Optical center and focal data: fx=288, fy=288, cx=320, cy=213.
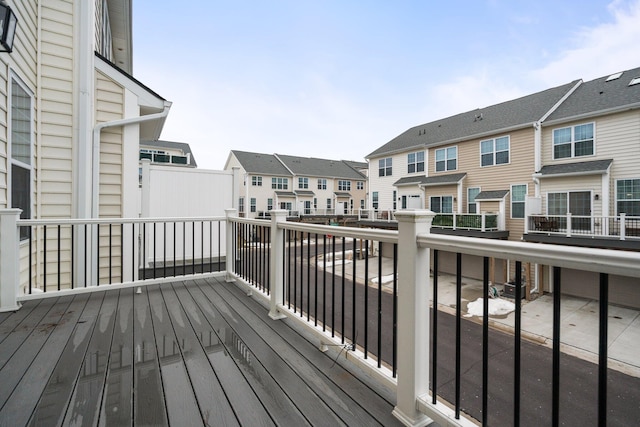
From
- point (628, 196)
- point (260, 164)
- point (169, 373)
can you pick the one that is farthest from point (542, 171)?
point (260, 164)

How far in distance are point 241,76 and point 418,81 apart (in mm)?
9257

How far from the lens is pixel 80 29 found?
4027mm

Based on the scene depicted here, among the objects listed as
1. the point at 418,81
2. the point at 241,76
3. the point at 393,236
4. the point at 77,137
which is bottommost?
the point at 393,236

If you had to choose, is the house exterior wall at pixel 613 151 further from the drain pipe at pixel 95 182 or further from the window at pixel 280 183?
the window at pixel 280 183

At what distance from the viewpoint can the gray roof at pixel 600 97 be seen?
9898 millimetres

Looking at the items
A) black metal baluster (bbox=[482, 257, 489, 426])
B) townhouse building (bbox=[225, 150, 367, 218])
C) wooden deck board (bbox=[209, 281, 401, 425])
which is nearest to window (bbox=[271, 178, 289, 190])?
townhouse building (bbox=[225, 150, 367, 218])

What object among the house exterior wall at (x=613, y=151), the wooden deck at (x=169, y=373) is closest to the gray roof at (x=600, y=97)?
the house exterior wall at (x=613, y=151)

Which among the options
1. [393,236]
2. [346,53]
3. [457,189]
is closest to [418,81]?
[346,53]

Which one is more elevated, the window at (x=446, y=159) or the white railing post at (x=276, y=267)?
the window at (x=446, y=159)

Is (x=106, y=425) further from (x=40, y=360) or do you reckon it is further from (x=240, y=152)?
(x=240, y=152)

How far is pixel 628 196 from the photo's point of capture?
962 centimetres

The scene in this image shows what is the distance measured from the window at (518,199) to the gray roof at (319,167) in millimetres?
17731

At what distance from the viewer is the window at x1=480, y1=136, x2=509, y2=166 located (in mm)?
12594

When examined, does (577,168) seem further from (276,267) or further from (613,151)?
(276,267)
